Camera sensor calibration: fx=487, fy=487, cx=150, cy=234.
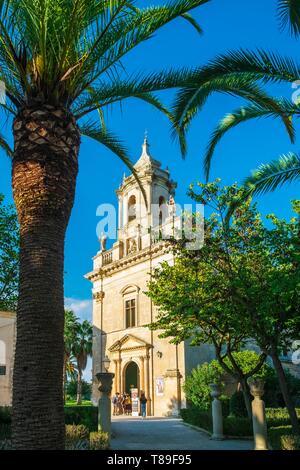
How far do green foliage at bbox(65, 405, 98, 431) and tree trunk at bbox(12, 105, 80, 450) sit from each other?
1101 centimetres

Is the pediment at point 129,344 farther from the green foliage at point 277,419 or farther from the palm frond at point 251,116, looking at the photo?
the palm frond at point 251,116

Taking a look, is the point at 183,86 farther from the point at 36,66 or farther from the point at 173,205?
the point at 173,205

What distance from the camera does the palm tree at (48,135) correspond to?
642 cm

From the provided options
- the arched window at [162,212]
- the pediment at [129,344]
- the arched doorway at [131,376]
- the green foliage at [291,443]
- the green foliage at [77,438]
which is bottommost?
the green foliage at [77,438]

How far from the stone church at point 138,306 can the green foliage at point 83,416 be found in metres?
11.5

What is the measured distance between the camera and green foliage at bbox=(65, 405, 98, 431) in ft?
55.4

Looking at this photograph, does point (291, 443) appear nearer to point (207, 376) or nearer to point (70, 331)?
point (207, 376)

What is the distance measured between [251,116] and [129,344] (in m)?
26.2

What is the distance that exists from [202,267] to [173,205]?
17246 millimetres

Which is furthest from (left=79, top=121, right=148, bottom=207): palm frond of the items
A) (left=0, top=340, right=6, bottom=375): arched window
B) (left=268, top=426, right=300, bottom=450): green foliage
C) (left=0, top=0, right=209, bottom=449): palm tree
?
(left=0, top=340, right=6, bottom=375): arched window

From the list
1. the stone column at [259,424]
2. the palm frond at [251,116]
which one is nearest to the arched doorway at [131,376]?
the stone column at [259,424]

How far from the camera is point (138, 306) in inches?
1342

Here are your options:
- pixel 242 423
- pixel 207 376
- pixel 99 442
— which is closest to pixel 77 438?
pixel 99 442
